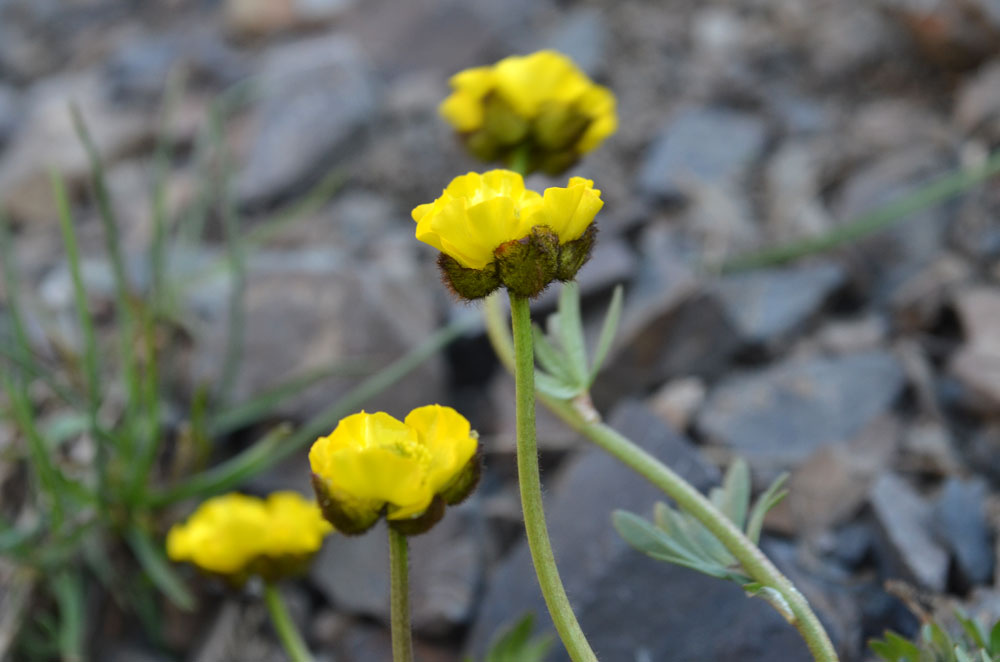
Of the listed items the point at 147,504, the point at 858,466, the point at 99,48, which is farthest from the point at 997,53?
the point at 99,48

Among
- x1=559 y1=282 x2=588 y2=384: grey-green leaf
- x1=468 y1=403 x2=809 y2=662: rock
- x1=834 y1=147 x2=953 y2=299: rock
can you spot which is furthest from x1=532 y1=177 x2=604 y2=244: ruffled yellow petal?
x1=834 y1=147 x2=953 y2=299: rock

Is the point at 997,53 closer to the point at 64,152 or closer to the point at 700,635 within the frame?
the point at 700,635

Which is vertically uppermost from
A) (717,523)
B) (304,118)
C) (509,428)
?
(304,118)

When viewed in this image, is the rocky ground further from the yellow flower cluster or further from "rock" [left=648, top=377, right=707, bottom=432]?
the yellow flower cluster

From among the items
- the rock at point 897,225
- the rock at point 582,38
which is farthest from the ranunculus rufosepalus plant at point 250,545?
the rock at point 582,38

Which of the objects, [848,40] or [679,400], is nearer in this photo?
[679,400]

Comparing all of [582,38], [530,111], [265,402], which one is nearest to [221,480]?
[265,402]

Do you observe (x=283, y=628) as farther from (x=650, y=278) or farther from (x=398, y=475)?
(x=650, y=278)
